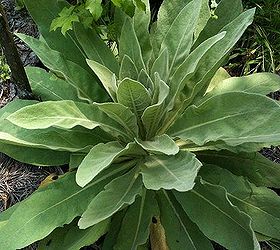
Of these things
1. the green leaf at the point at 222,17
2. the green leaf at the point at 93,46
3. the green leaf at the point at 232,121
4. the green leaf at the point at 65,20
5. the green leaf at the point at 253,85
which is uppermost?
the green leaf at the point at 65,20

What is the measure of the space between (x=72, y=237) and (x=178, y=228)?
18.3 inches

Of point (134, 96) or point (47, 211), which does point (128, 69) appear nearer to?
point (134, 96)

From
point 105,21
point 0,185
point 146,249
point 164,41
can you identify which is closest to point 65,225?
Result: point 146,249

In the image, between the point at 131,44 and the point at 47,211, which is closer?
the point at 47,211

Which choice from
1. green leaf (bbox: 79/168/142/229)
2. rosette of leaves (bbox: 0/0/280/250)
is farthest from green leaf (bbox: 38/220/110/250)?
green leaf (bbox: 79/168/142/229)

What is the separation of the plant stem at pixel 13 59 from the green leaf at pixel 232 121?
2.58ft

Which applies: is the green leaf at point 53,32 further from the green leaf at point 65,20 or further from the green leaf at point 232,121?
the green leaf at point 232,121

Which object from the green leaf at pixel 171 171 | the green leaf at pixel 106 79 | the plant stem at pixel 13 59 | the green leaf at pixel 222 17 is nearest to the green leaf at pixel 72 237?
the green leaf at pixel 171 171

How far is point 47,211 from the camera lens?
7.13ft

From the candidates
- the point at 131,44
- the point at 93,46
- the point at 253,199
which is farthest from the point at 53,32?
the point at 253,199

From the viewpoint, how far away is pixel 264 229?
2.27 m

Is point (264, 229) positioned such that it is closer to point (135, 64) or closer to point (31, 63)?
point (135, 64)

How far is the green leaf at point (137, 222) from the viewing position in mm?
2221

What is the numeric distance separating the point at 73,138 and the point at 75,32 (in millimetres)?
511
